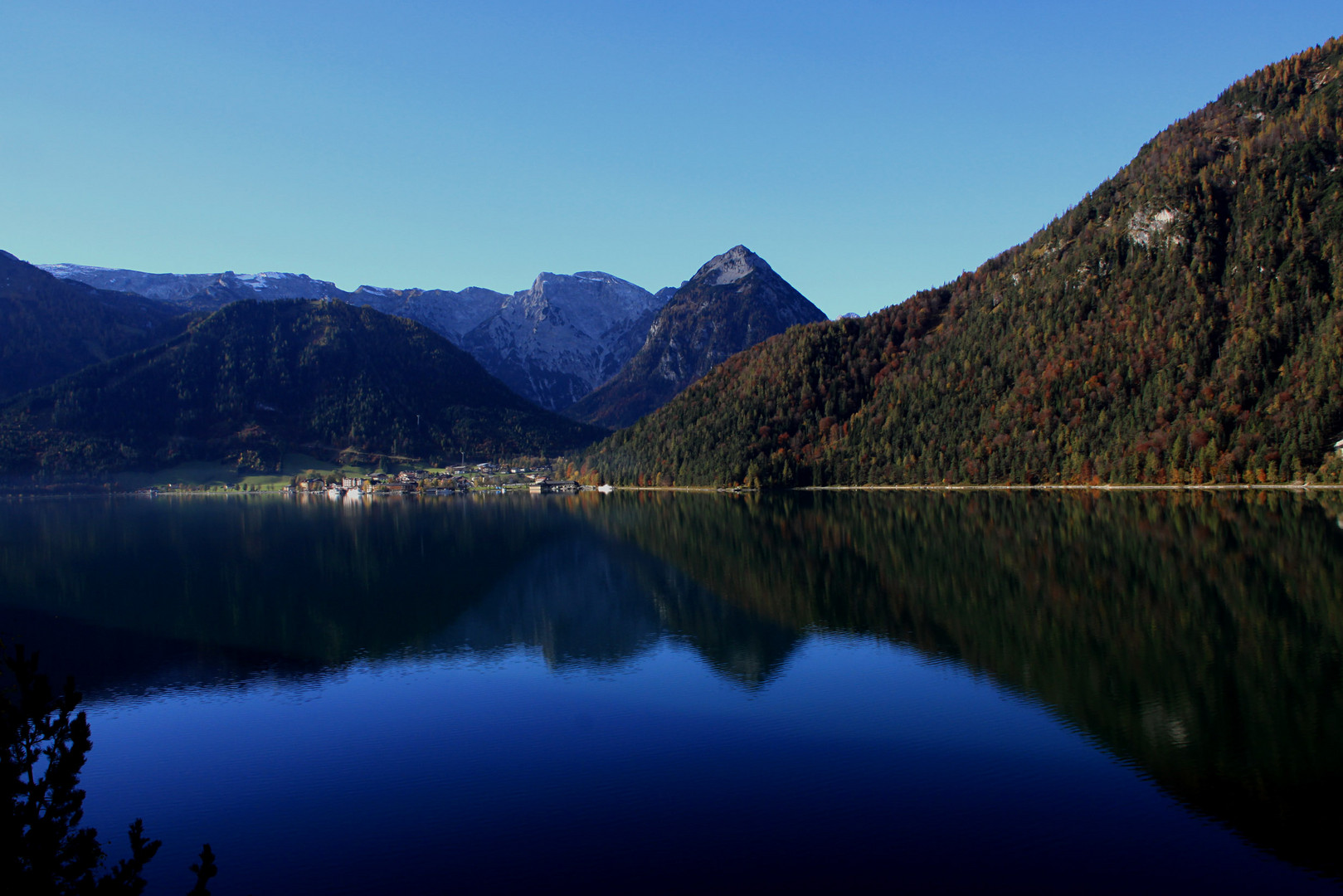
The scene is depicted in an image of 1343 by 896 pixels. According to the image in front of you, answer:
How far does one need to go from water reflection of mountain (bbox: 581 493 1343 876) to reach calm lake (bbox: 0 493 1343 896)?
189 millimetres

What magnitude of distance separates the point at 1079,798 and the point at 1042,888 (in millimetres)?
4917

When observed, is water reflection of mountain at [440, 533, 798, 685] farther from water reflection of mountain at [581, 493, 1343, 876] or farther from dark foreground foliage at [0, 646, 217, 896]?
dark foreground foliage at [0, 646, 217, 896]

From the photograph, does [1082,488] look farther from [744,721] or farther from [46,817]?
[46,817]

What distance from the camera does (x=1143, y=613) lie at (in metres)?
41.6

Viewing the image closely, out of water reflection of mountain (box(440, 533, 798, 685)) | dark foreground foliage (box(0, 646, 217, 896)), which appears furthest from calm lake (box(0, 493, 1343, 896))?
dark foreground foliage (box(0, 646, 217, 896))

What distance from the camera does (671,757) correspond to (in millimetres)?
25609

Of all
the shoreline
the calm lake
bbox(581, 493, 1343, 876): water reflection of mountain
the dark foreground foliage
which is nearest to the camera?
the dark foreground foliage

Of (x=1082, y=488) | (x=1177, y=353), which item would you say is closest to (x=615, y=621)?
(x=1082, y=488)

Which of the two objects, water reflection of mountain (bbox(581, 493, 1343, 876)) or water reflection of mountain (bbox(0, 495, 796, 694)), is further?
water reflection of mountain (bbox(0, 495, 796, 694))

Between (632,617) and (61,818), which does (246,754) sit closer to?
(61,818)

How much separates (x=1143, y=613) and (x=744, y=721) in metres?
23.2

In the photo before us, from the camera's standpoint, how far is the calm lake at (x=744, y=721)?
1905 centimetres

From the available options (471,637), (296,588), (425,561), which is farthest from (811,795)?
(425,561)

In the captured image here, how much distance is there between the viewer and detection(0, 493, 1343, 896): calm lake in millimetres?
19047
